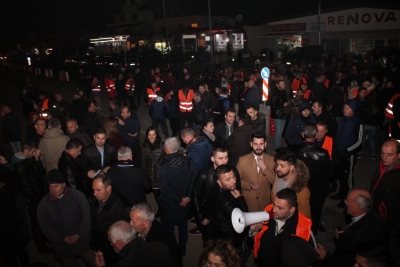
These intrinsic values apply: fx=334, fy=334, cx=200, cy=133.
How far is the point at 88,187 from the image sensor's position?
18.8 ft

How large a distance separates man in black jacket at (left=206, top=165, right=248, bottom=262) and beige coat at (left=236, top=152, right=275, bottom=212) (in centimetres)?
107

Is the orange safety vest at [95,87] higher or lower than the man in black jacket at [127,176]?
higher

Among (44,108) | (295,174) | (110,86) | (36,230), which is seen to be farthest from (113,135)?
(110,86)

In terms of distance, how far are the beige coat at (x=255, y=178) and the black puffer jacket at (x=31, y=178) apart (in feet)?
10.9

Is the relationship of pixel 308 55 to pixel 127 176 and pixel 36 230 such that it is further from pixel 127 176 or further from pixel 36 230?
pixel 36 230

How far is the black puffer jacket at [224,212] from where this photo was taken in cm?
397

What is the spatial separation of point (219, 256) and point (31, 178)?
383 cm

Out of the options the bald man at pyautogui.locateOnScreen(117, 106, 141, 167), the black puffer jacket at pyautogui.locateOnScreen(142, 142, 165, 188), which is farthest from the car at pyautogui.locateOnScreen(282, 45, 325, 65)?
the black puffer jacket at pyautogui.locateOnScreen(142, 142, 165, 188)

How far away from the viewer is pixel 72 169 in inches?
217

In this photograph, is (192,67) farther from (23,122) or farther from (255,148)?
(255,148)

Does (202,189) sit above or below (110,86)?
below

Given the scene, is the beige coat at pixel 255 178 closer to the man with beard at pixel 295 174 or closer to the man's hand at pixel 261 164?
the man's hand at pixel 261 164

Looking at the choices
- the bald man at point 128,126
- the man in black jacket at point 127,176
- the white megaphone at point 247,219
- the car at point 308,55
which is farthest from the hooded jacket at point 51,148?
the car at point 308,55

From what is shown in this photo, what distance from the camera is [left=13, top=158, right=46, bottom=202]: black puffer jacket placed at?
17.8ft
